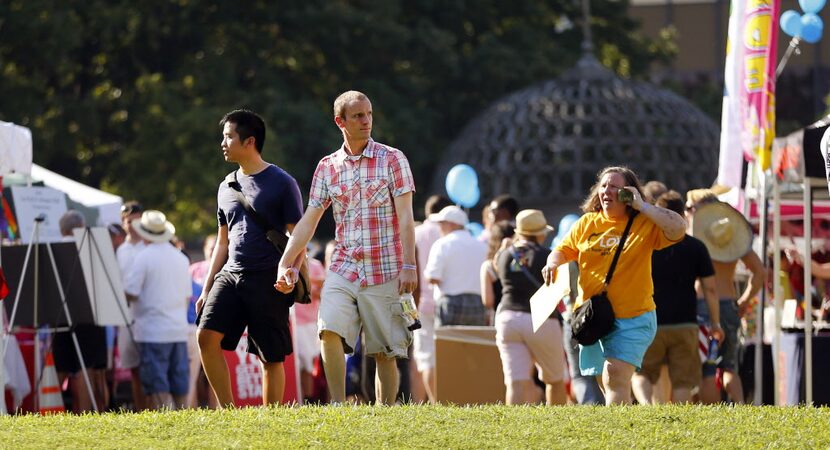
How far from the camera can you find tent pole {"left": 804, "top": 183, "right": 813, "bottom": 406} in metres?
11.1

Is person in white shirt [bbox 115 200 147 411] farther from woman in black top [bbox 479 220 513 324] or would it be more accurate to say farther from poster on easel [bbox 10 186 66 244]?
woman in black top [bbox 479 220 513 324]

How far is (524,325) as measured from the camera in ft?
35.9

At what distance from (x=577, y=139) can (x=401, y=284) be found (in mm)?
22504

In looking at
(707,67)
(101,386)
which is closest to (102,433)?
(101,386)

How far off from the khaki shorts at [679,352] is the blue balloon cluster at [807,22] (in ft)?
20.4

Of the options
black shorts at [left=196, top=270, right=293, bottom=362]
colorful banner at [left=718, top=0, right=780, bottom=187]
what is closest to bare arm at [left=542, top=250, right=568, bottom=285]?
black shorts at [left=196, top=270, right=293, bottom=362]

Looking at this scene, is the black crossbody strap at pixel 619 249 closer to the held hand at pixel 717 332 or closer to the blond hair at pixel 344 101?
the blond hair at pixel 344 101

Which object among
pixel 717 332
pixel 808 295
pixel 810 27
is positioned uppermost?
pixel 810 27

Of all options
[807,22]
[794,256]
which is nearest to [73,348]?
[794,256]

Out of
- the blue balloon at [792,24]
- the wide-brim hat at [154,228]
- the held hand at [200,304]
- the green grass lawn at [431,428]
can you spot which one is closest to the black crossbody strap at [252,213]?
the held hand at [200,304]

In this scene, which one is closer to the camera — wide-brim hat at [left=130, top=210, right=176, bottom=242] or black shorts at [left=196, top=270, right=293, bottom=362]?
black shorts at [left=196, top=270, right=293, bottom=362]

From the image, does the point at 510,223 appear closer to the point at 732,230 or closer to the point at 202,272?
the point at 732,230

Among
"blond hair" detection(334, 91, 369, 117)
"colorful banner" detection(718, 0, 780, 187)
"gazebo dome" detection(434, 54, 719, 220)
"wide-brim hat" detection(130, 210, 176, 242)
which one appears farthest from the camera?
"gazebo dome" detection(434, 54, 719, 220)

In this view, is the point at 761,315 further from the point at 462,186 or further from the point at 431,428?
the point at 462,186
